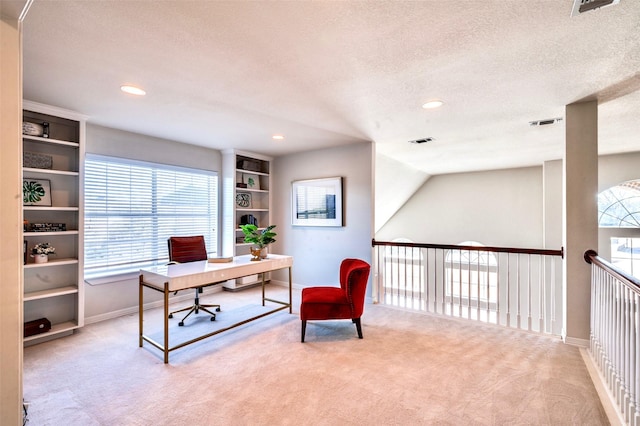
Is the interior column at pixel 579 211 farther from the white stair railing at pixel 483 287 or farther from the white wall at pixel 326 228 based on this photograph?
the white wall at pixel 326 228

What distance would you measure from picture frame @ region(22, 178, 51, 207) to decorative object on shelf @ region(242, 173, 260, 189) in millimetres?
2638

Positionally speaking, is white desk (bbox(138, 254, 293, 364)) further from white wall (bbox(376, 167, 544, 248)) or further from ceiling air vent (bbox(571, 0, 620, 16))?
white wall (bbox(376, 167, 544, 248))

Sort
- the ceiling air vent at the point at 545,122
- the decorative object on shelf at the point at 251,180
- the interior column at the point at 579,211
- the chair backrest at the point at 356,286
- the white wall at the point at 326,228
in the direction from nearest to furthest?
the interior column at the point at 579,211
the chair backrest at the point at 356,286
the ceiling air vent at the point at 545,122
the white wall at the point at 326,228
the decorative object on shelf at the point at 251,180

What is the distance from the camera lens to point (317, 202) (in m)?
4.80

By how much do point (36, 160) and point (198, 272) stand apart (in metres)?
2.05

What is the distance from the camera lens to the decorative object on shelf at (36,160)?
2.88 m

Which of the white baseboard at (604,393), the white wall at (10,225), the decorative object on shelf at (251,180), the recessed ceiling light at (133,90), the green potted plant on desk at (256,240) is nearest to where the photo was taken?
the white wall at (10,225)

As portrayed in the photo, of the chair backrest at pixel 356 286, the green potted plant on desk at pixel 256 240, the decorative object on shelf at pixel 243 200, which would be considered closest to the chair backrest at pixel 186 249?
the green potted plant on desk at pixel 256 240

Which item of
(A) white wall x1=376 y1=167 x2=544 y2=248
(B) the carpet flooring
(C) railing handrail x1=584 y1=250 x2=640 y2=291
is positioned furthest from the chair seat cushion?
(A) white wall x1=376 y1=167 x2=544 y2=248

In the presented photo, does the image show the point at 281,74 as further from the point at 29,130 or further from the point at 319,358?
the point at 29,130

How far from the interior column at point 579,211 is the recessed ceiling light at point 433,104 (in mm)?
1266

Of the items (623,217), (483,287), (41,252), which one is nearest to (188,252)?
(41,252)

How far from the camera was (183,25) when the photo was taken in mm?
1662

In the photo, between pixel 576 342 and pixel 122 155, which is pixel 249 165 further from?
pixel 576 342
